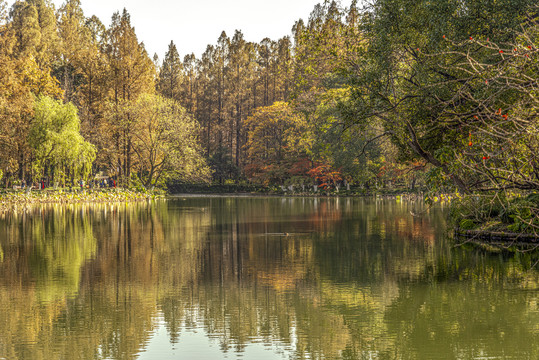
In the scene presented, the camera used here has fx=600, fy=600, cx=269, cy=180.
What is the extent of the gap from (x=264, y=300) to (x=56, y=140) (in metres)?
42.8

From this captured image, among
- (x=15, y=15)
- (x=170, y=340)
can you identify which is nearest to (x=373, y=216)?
(x=170, y=340)

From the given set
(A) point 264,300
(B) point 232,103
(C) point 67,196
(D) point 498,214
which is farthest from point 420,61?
(B) point 232,103

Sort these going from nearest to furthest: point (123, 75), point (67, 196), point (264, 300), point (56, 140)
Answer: point (264, 300), point (67, 196), point (56, 140), point (123, 75)

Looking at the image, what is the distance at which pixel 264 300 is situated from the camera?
10922 mm

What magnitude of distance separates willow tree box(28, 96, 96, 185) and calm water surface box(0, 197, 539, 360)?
3084 cm

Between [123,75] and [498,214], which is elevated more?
[123,75]

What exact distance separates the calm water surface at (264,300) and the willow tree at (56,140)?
30.8 m

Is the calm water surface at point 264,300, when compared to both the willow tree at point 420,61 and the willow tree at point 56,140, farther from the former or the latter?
the willow tree at point 56,140

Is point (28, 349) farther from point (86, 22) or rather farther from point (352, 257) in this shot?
point (86, 22)

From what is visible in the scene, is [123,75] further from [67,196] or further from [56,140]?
[67,196]

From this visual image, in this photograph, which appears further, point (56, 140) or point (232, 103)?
point (232, 103)

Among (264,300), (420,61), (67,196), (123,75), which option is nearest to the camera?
(264,300)

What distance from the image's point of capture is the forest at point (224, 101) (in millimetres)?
18375

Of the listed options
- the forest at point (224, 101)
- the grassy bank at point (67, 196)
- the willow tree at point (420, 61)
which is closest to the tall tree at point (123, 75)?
the forest at point (224, 101)
